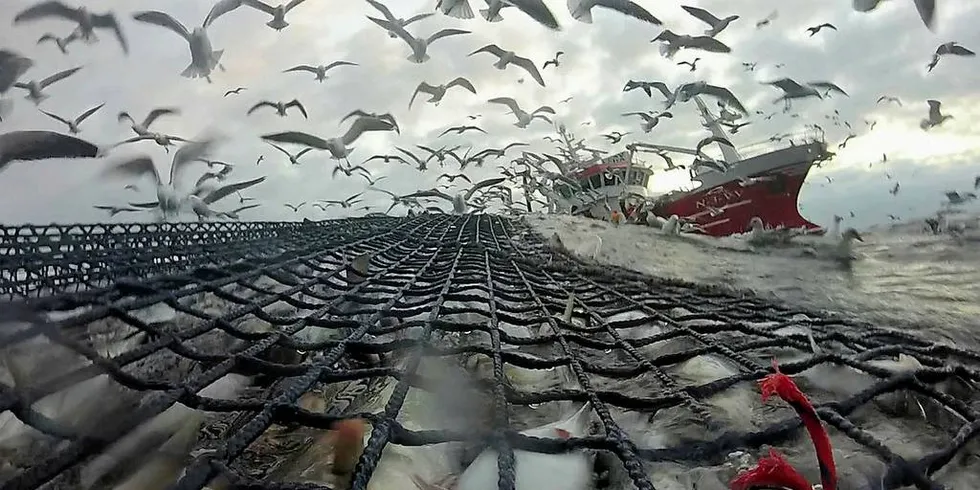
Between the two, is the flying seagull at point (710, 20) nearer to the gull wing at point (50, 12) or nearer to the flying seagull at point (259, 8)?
the flying seagull at point (259, 8)

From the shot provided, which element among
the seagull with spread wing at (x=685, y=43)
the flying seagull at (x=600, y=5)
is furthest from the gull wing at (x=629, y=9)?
the seagull with spread wing at (x=685, y=43)

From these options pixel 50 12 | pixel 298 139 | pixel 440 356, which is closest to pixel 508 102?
pixel 298 139

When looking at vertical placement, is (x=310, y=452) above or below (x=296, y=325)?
below

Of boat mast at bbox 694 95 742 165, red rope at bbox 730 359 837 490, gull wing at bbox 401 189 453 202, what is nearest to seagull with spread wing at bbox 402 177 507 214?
gull wing at bbox 401 189 453 202

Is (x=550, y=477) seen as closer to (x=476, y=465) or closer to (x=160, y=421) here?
(x=476, y=465)

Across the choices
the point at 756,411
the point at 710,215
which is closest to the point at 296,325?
the point at 756,411

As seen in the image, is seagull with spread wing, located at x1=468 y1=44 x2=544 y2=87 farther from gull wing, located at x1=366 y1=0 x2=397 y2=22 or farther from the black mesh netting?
the black mesh netting
